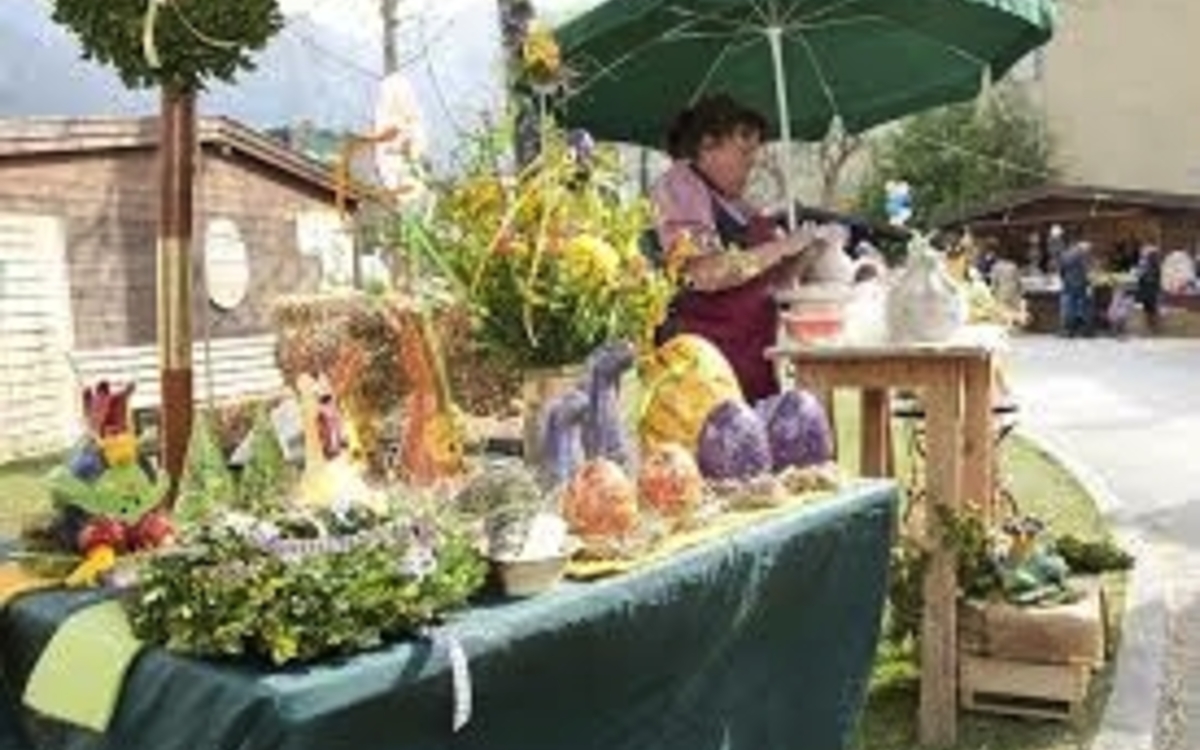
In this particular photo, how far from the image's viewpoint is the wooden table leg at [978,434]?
421cm

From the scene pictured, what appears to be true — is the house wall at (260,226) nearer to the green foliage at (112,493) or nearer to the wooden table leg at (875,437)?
the wooden table leg at (875,437)

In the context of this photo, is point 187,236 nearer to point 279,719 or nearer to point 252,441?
point 252,441

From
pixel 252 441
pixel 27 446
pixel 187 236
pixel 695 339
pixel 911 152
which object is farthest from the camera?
pixel 911 152

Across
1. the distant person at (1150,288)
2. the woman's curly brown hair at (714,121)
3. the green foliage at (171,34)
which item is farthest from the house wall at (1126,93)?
the green foliage at (171,34)

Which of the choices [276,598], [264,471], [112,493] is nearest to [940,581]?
[264,471]

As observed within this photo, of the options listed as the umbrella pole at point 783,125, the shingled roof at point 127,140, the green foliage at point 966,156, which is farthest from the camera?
the green foliage at point 966,156

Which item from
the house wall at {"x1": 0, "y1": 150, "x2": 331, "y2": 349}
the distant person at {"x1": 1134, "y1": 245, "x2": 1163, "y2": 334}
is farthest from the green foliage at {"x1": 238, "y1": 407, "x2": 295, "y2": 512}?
the distant person at {"x1": 1134, "y1": 245, "x2": 1163, "y2": 334}

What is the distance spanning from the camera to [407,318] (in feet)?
9.64

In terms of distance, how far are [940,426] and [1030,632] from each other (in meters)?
0.66

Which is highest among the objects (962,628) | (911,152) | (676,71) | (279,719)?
(911,152)

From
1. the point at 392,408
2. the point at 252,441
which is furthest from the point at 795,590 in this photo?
the point at 252,441

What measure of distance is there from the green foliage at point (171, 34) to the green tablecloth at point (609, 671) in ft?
3.04

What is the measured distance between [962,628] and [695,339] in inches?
54.6

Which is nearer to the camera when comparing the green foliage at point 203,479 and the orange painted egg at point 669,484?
the green foliage at point 203,479
